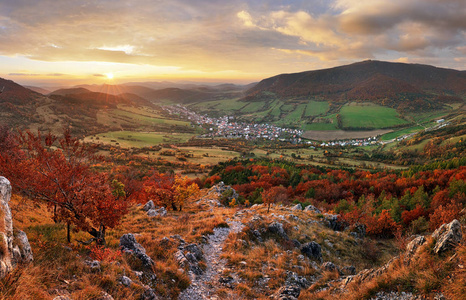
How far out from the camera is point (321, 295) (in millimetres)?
13758

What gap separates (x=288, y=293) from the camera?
46.5 ft

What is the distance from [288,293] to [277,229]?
40.1 feet

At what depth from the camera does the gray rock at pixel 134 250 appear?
1420cm

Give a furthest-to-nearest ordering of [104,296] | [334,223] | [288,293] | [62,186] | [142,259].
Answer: [334,223]
[142,259]
[288,293]
[62,186]
[104,296]

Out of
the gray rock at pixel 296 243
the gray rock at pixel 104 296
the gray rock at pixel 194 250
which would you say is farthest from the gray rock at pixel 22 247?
the gray rock at pixel 296 243

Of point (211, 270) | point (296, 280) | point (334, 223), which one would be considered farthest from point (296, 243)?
point (334, 223)

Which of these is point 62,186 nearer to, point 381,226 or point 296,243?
A: point 296,243

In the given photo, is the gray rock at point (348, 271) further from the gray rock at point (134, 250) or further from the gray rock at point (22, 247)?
the gray rock at point (22, 247)

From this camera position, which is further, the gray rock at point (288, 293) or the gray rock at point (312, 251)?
the gray rock at point (312, 251)

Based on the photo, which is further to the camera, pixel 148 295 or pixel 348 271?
pixel 348 271

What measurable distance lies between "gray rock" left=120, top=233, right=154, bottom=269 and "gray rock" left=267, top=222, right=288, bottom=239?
15957 mm

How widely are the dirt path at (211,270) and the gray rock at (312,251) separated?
7.73m

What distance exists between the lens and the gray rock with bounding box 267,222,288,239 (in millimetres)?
25997

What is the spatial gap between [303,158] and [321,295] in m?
155
